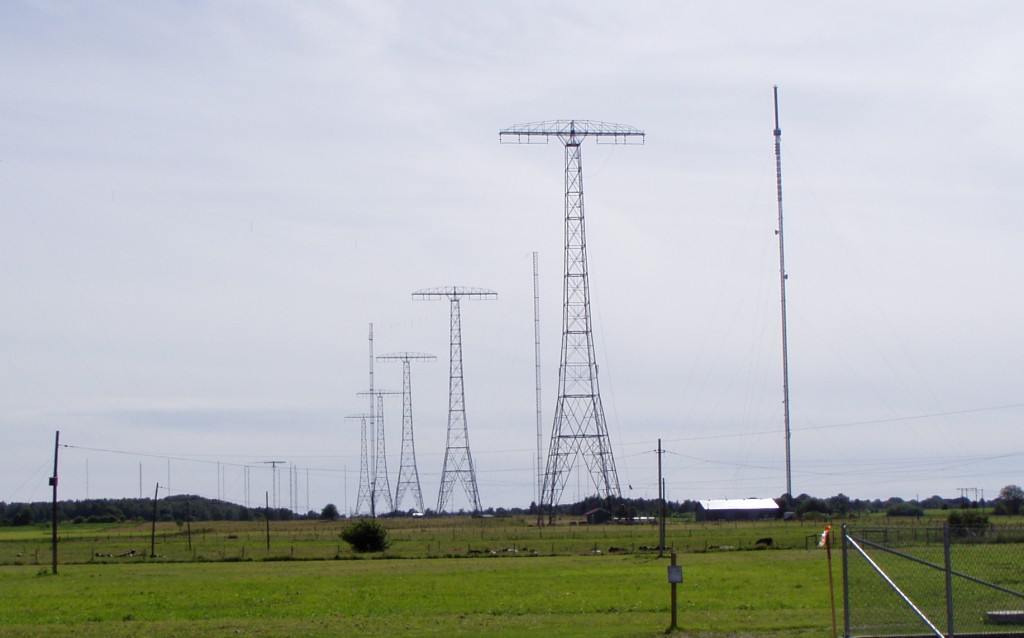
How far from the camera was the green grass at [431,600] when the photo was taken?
2839 centimetres

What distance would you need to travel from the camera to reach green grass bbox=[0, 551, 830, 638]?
28.4 m

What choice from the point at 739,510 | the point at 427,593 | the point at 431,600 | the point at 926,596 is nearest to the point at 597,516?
the point at 739,510

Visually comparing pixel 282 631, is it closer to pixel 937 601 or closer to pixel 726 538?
pixel 937 601

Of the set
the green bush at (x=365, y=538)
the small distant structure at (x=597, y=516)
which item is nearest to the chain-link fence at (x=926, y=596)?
the green bush at (x=365, y=538)

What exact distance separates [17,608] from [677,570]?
23.5 meters

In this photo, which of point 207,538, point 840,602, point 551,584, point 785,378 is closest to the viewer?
point 840,602

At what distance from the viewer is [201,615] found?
110 ft

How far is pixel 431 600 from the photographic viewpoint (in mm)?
36844

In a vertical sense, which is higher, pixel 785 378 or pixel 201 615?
Answer: pixel 785 378

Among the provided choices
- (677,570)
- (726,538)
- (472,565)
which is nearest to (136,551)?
(472,565)

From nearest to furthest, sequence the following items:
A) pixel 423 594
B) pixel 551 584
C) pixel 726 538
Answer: pixel 423 594 < pixel 551 584 < pixel 726 538

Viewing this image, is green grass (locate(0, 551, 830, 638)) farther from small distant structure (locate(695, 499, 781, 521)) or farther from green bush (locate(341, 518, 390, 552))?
small distant structure (locate(695, 499, 781, 521))

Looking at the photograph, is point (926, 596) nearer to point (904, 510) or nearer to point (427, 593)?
point (427, 593)

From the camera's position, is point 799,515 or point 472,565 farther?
point 799,515
